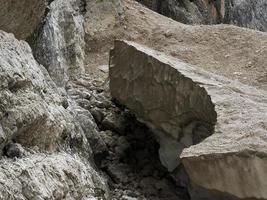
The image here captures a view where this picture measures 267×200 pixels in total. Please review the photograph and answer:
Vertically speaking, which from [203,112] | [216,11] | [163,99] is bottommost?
[163,99]

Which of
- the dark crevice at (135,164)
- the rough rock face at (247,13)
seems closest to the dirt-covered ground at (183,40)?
the dark crevice at (135,164)

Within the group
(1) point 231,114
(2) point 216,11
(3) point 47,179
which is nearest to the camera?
(3) point 47,179

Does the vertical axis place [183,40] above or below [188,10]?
below

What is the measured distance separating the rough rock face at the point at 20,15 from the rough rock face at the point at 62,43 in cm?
121

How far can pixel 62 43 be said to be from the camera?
761 cm

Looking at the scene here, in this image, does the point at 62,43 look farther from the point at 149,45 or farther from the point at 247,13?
the point at 247,13

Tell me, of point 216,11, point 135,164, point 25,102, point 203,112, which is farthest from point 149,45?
point 25,102

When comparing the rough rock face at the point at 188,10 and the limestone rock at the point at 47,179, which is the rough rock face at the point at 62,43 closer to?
the limestone rock at the point at 47,179

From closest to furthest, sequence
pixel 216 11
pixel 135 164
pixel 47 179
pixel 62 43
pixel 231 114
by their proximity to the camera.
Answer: pixel 47 179, pixel 231 114, pixel 135 164, pixel 62 43, pixel 216 11

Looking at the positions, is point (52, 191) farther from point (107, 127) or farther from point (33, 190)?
point (107, 127)

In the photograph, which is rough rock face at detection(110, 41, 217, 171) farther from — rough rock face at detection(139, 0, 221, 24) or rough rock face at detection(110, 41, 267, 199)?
rough rock face at detection(139, 0, 221, 24)

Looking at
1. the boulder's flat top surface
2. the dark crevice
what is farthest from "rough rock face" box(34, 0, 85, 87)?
the boulder's flat top surface

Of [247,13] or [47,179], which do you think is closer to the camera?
[47,179]

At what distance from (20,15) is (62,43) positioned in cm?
284
